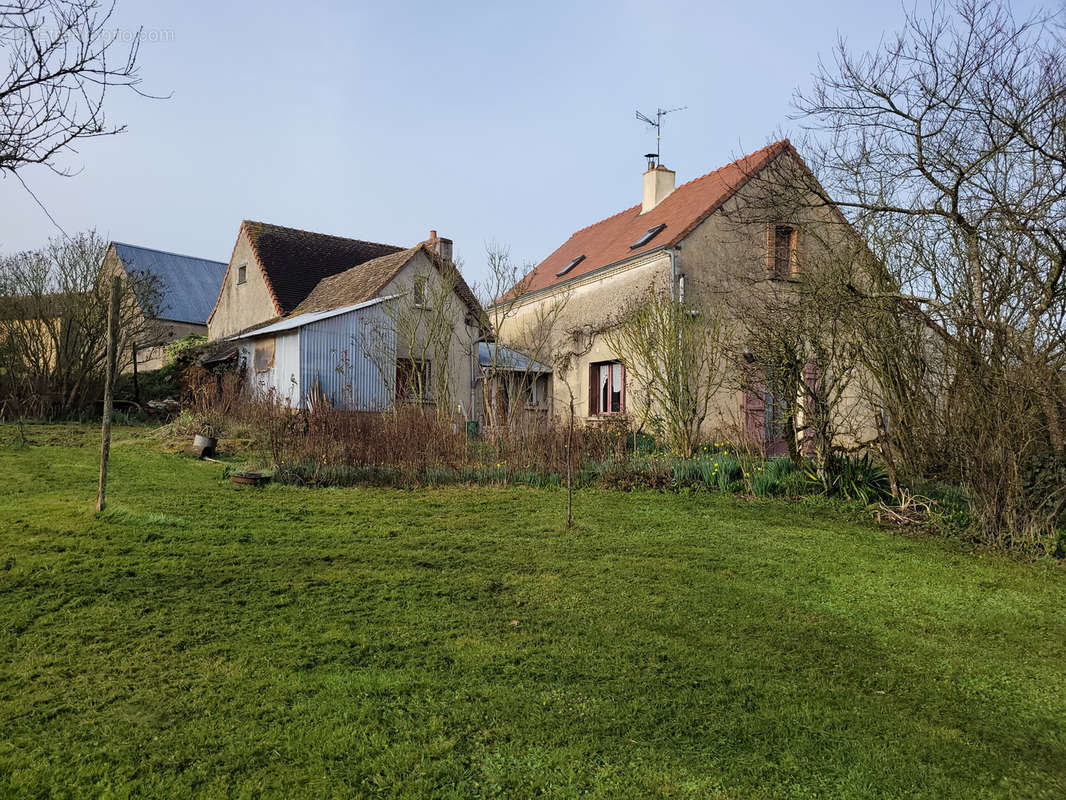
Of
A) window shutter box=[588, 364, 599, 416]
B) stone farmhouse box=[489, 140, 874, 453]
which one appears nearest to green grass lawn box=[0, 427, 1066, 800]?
stone farmhouse box=[489, 140, 874, 453]

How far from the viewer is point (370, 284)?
19.9 meters

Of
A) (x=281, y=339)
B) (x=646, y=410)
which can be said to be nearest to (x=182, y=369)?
(x=281, y=339)

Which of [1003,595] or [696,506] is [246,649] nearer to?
[1003,595]

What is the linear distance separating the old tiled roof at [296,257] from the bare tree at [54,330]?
19.2 feet

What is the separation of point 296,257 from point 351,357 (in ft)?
27.9

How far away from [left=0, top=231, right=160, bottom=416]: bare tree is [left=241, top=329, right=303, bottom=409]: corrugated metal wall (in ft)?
11.8

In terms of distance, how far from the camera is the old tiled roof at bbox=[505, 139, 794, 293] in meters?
17.0

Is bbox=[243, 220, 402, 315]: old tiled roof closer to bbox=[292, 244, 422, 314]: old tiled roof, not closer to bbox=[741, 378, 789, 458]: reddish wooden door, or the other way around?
bbox=[292, 244, 422, 314]: old tiled roof

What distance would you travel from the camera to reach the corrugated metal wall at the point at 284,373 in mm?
17047

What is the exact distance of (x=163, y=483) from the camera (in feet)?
31.1

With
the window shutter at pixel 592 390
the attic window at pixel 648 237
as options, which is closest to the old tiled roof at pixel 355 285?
the window shutter at pixel 592 390

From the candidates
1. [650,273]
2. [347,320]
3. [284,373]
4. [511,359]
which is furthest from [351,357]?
[650,273]

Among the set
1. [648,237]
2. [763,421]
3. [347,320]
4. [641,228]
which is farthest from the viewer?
[641,228]

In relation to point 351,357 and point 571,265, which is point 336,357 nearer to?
point 351,357
